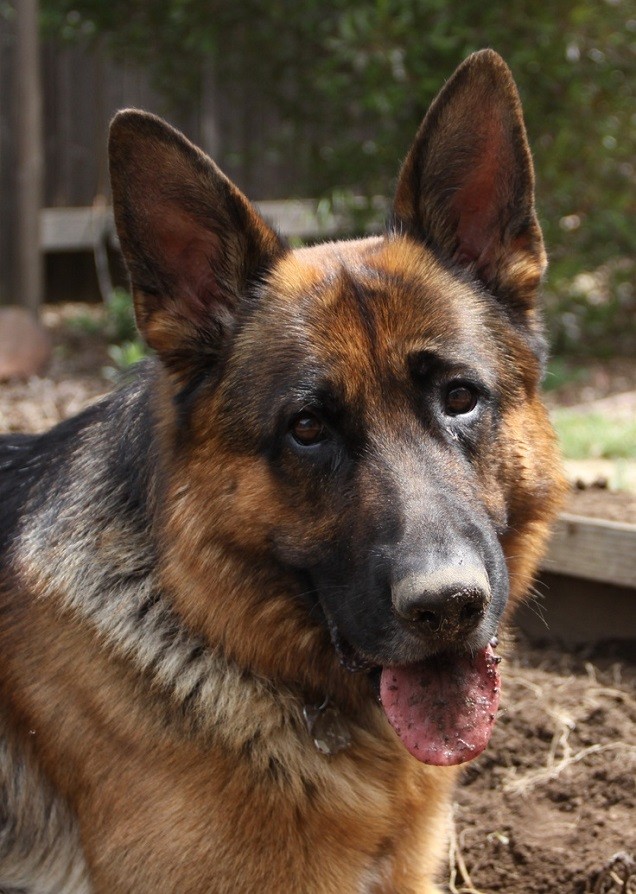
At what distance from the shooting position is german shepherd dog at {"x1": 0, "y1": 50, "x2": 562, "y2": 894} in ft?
8.54

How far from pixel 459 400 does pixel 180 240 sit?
2.73ft

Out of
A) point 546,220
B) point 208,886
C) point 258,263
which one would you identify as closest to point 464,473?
point 258,263

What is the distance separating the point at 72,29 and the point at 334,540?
26.2ft

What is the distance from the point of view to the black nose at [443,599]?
7.55 feet

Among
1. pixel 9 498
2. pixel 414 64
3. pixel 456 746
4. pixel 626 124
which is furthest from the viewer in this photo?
pixel 626 124

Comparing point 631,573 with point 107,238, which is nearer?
point 631,573

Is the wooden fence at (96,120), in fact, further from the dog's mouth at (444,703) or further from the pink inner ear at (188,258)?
the dog's mouth at (444,703)

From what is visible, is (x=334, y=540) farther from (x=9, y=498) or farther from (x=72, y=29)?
(x=72, y=29)

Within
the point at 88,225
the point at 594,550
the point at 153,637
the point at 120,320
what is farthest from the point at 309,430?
the point at 88,225

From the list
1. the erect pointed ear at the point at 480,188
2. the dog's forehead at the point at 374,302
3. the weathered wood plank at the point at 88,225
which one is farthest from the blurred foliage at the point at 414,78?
the dog's forehead at the point at 374,302

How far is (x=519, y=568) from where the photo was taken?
3002 millimetres

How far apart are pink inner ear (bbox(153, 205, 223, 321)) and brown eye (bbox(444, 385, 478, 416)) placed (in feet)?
2.24

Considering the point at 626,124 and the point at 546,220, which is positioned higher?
the point at 626,124

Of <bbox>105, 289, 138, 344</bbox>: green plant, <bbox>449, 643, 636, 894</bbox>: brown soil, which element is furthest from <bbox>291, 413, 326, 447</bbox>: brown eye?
<bbox>105, 289, 138, 344</bbox>: green plant
